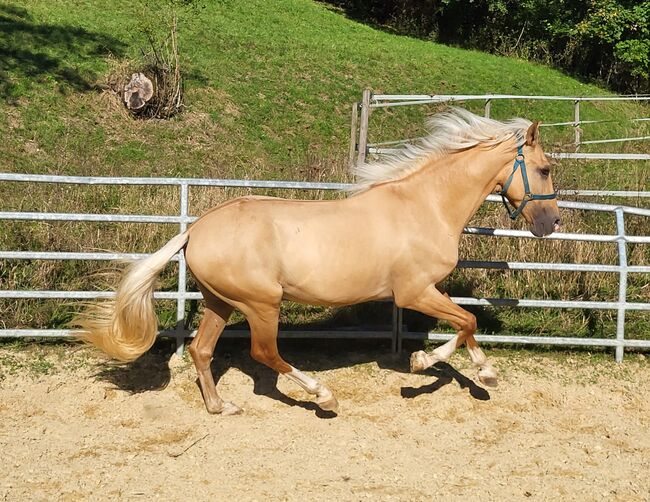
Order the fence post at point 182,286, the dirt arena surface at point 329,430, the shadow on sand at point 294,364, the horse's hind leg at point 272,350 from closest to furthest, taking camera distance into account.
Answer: the dirt arena surface at point 329,430 → the horse's hind leg at point 272,350 → the shadow on sand at point 294,364 → the fence post at point 182,286

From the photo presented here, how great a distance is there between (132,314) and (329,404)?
1.52 metres

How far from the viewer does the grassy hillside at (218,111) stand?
7266 mm

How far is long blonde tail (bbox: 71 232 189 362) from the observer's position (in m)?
5.16

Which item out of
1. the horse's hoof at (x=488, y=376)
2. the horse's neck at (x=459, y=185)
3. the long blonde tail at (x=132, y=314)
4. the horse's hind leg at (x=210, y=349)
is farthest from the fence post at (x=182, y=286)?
the horse's hoof at (x=488, y=376)

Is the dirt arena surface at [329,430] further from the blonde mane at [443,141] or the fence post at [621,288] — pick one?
the blonde mane at [443,141]

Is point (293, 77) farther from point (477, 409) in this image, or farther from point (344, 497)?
point (344, 497)

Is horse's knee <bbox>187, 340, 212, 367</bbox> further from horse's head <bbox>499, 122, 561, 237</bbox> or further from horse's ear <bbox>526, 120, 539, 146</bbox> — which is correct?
horse's ear <bbox>526, 120, 539, 146</bbox>

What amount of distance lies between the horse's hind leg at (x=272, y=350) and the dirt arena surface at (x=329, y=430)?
23 cm

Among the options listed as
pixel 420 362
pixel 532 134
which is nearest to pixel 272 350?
pixel 420 362

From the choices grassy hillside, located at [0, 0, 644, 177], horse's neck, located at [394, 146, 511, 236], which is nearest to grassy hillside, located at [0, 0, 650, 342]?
grassy hillside, located at [0, 0, 644, 177]

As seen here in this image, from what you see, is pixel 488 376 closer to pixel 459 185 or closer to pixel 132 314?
pixel 459 185

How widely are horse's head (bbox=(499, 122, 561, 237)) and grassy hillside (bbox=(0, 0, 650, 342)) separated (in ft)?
5.98

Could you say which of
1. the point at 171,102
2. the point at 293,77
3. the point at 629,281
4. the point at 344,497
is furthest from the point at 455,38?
the point at 344,497

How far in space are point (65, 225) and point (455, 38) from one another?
25.4 m
